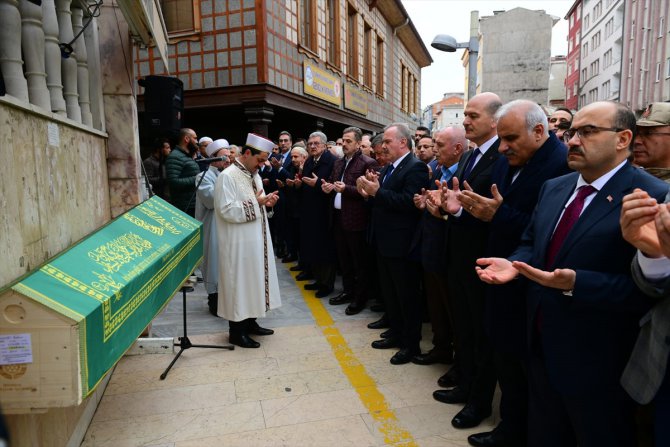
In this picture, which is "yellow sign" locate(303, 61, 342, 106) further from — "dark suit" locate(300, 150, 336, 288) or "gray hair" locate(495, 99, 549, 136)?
"gray hair" locate(495, 99, 549, 136)

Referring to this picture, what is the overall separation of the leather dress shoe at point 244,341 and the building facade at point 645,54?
2776 centimetres

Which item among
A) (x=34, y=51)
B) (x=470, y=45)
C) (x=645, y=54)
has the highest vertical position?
(x=645, y=54)

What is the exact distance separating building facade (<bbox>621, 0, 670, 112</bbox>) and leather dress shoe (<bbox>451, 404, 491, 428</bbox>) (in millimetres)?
27759

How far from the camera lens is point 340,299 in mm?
5691

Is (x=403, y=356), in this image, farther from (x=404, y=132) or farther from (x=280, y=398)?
(x=404, y=132)

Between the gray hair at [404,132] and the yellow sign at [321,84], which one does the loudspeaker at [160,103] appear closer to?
the gray hair at [404,132]

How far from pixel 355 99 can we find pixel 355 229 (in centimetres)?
954

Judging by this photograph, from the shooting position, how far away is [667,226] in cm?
145

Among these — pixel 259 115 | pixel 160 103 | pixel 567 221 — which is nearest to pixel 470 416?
pixel 567 221

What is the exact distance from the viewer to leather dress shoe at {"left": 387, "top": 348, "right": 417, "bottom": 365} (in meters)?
3.96

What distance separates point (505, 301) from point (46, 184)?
2614mm

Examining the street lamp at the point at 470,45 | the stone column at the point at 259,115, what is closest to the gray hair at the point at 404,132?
the street lamp at the point at 470,45

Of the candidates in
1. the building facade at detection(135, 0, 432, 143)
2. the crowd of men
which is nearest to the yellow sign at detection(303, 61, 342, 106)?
the building facade at detection(135, 0, 432, 143)

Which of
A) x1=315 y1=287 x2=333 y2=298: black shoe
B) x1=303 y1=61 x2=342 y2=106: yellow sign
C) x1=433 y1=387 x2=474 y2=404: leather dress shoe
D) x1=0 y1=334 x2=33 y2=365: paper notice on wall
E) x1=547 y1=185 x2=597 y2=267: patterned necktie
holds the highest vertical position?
x1=303 y1=61 x2=342 y2=106: yellow sign
